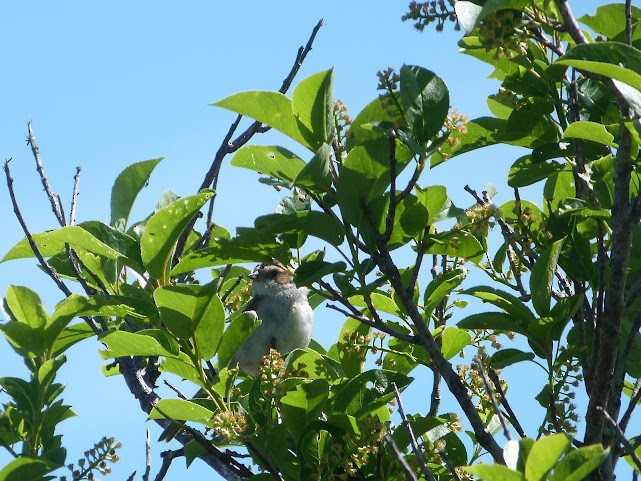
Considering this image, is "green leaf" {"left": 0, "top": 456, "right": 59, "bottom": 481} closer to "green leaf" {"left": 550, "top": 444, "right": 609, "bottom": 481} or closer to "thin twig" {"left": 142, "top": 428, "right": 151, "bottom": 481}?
"thin twig" {"left": 142, "top": 428, "right": 151, "bottom": 481}

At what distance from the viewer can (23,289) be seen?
3.15 meters

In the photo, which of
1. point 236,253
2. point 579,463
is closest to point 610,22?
point 236,253

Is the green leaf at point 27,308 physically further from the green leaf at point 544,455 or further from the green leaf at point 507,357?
the green leaf at point 544,455

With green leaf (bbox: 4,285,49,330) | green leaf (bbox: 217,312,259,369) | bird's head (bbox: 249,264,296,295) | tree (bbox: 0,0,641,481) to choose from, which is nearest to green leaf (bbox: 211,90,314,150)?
tree (bbox: 0,0,641,481)

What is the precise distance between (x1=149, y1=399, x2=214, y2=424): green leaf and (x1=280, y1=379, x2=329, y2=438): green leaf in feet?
0.78

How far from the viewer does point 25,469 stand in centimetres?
269

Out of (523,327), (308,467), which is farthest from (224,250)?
(523,327)

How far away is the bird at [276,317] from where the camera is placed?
22.0 feet

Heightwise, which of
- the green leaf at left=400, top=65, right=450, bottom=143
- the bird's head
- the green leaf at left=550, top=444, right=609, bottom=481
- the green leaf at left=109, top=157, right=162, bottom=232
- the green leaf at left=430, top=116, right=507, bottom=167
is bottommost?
the green leaf at left=550, top=444, right=609, bottom=481

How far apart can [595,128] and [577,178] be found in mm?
370

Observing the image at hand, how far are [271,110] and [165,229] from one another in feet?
1.56

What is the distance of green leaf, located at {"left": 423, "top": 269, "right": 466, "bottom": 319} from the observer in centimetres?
275

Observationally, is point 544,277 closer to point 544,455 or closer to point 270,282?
point 544,455

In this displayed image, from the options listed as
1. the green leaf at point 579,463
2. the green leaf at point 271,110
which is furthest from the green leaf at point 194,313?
the green leaf at point 579,463
